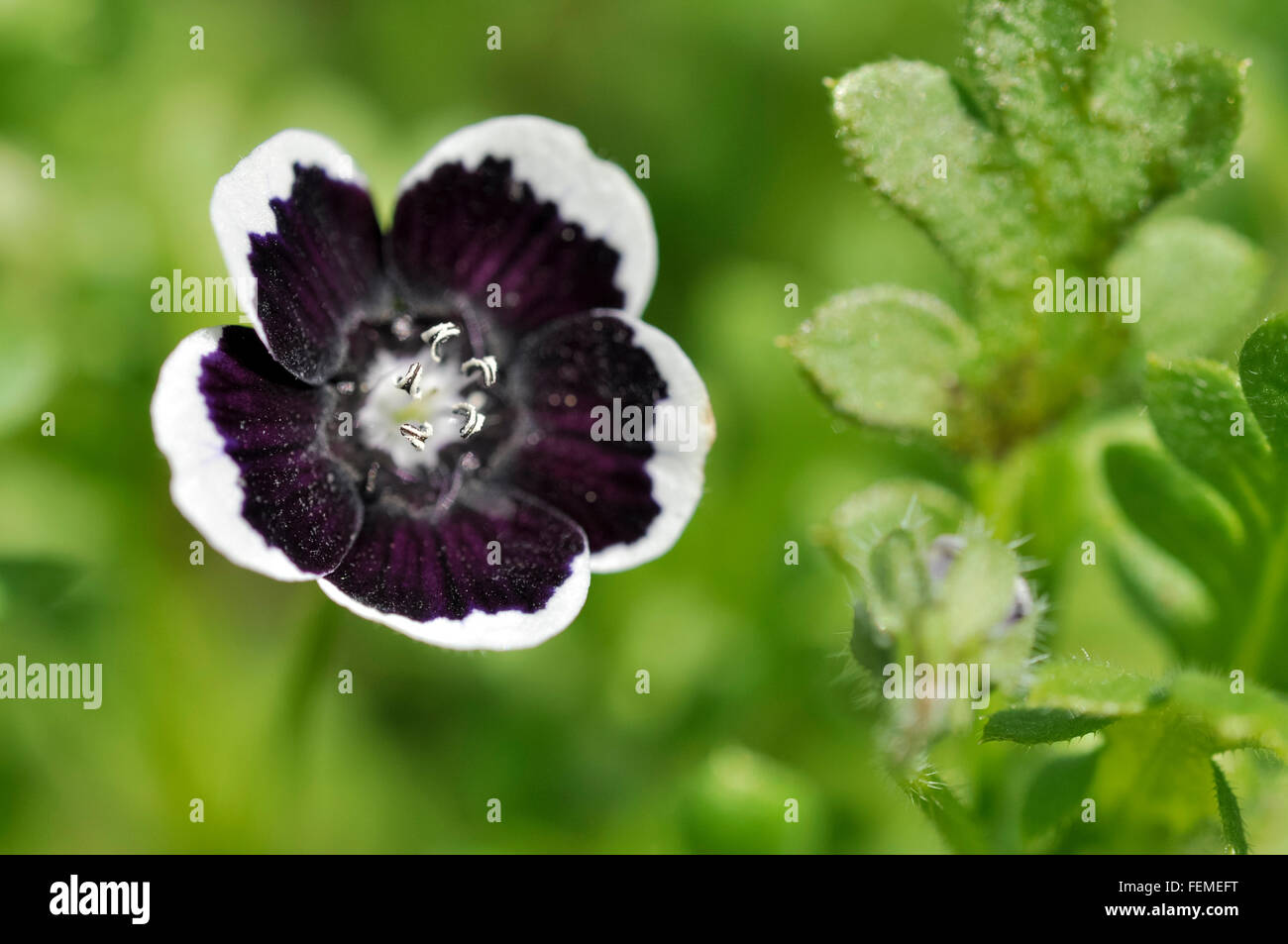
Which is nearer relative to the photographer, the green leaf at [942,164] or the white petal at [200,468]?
the white petal at [200,468]

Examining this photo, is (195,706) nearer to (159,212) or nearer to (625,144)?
(159,212)

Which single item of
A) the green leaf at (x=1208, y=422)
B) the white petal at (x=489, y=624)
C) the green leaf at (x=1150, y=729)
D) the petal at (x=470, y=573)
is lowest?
the green leaf at (x=1150, y=729)

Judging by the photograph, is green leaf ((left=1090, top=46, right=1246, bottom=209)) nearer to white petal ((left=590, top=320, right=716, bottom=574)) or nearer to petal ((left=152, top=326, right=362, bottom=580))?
white petal ((left=590, top=320, right=716, bottom=574))

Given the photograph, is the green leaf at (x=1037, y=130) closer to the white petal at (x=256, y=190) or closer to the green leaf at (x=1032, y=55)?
the green leaf at (x=1032, y=55)

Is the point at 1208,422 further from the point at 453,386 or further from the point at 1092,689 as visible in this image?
the point at 453,386

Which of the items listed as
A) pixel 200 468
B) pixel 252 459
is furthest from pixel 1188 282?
pixel 200 468

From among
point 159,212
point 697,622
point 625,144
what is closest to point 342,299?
point 159,212

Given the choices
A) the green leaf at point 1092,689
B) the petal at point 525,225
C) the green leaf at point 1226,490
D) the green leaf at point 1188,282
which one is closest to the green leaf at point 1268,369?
the green leaf at point 1226,490
